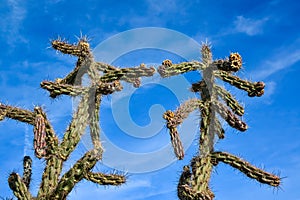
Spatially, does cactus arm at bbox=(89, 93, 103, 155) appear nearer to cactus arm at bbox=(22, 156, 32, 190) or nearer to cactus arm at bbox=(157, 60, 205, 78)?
cactus arm at bbox=(157, 60, 205, 78)

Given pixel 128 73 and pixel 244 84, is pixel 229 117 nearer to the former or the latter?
pixel 244 84

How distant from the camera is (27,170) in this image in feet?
22.2

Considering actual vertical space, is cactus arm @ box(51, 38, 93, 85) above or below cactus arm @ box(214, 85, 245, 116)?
above

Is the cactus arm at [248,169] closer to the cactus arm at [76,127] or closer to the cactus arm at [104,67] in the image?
the cactus arm at [76,127]

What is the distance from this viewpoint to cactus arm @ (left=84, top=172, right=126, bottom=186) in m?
6.55

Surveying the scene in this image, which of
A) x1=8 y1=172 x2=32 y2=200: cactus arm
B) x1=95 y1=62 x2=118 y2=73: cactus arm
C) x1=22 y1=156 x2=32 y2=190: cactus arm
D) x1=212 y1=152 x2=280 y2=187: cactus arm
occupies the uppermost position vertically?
x1=95 y1=62 x2=118 y2=73: cactus arm

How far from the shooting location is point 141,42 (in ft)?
25.3

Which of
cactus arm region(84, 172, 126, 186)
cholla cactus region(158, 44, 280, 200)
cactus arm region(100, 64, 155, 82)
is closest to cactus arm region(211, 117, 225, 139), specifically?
cholla cactus region(158, 44, 280, 200)

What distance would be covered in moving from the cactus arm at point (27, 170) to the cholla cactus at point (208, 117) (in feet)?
7.52

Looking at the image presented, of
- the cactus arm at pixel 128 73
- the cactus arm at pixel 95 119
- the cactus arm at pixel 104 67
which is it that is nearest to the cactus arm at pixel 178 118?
the cactus arm at pixel 128 73

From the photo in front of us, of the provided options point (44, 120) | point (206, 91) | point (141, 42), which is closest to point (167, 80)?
point (206, 91)

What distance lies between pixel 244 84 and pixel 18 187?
3409mm

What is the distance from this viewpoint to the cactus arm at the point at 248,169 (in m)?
5.81

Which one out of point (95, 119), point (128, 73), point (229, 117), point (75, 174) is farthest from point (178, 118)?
point (75, 174)
